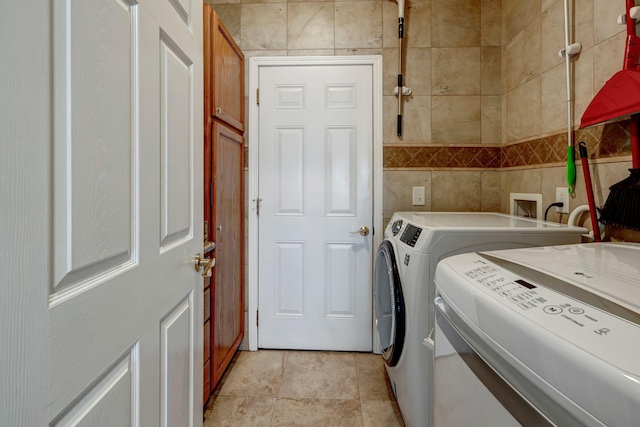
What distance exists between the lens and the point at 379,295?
1700 millimetres

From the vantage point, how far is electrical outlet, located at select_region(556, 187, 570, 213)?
1.44 meters

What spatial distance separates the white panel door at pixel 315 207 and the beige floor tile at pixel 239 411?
0.50m

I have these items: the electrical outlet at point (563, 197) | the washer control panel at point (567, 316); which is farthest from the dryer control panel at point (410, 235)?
the electrical outlet at point (563, 197)

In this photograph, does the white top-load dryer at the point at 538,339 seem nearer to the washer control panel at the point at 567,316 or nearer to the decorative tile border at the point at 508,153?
the washer control panel at the point at 567,316

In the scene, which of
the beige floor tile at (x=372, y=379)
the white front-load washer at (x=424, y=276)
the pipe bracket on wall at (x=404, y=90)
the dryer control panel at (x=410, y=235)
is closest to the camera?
the white front-load washer at (x=424, y=276)

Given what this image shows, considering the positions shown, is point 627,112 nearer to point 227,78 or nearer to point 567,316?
point 567,316

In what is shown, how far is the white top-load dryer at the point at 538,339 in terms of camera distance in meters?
0.32

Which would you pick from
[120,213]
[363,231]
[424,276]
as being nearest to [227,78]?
[363,231]

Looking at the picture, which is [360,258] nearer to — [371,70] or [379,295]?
[379,295]

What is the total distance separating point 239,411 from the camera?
1565 mm

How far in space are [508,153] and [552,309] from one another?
6.12ft

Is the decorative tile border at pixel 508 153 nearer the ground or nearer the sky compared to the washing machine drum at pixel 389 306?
nearer the sky

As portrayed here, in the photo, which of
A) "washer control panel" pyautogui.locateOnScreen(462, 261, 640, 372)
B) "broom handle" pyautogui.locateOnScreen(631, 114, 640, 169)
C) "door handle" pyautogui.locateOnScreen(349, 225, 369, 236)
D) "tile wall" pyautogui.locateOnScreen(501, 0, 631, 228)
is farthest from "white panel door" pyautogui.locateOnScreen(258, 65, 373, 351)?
"washer control panel" pyautogui.locateOnScreen(462, 261, 640, 372)

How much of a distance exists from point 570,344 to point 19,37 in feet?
2.49
